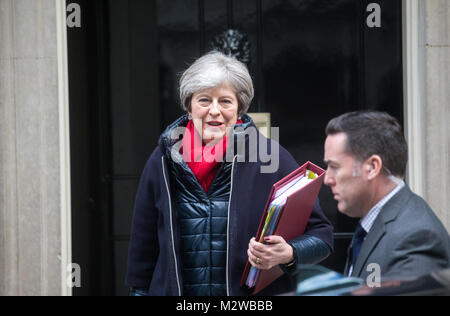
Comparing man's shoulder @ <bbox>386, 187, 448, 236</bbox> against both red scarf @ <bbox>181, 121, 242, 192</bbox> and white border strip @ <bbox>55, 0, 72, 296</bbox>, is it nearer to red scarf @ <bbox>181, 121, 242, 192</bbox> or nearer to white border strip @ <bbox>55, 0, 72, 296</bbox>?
red scarf @ <bbox>181, 121, 242, 192</bbox>

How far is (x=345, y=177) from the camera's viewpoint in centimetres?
149

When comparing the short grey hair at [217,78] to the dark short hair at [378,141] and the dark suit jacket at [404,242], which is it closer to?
the dark short hair at [378,141]

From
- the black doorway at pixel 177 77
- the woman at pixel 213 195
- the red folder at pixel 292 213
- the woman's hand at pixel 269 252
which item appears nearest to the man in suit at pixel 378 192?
the red folder at pixel 292 213

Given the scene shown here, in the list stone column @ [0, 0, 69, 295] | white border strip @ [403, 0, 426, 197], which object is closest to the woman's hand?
white border strip @ [403, 0, 426, 197]

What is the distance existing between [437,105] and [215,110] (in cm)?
172

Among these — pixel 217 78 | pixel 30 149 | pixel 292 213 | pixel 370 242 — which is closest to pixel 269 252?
pixel 292 213

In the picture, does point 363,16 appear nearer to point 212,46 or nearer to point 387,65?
point 387,65

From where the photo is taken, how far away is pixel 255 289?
1.98 metres

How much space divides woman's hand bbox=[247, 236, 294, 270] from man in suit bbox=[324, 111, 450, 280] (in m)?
0.34

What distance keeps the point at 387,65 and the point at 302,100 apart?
2.00 ft

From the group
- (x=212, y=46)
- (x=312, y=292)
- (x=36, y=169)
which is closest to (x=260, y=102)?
(x=212, y=46)

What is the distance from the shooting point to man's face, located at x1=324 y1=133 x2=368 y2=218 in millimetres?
1475

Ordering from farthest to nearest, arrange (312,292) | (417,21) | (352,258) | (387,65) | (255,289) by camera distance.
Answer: (387,65) → (417,21) → (255,289) → (352,258) → (312,292)

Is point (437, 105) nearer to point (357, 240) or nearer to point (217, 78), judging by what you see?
point (217, 78)
